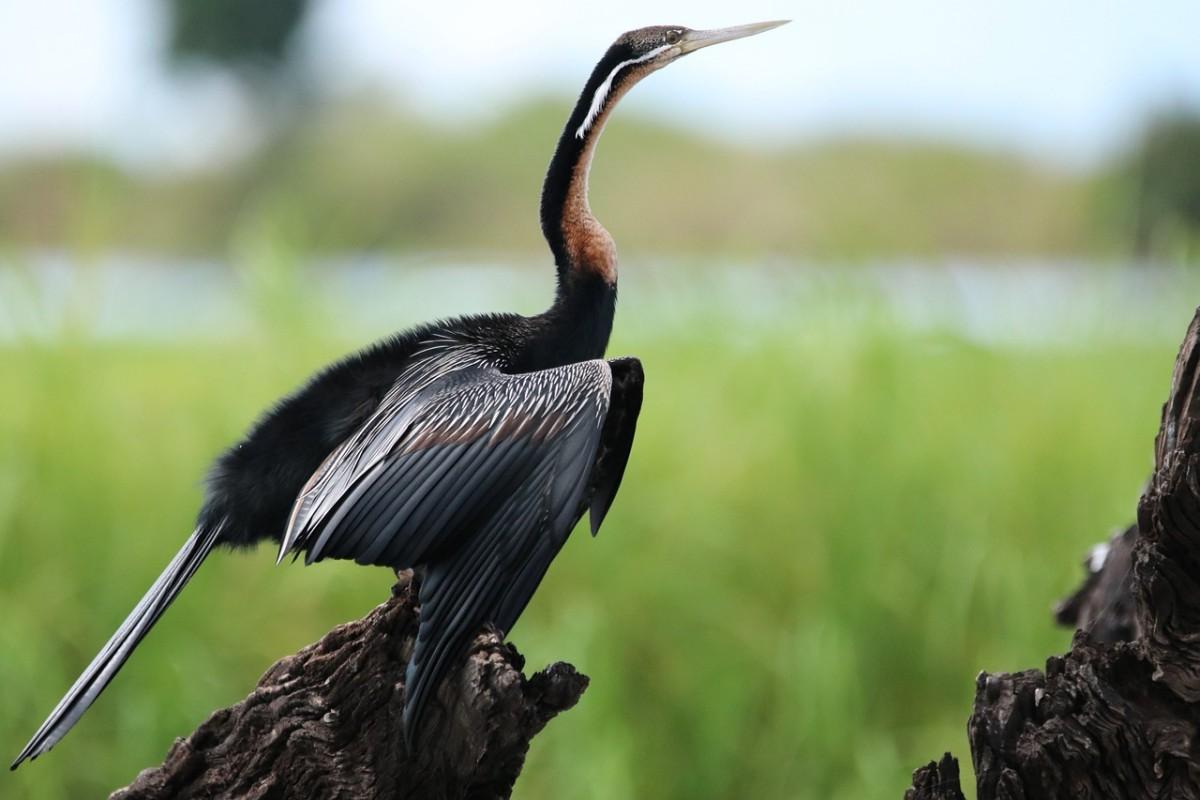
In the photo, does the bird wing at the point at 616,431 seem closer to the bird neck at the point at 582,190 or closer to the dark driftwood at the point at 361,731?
the bird neck at the point at 582,190

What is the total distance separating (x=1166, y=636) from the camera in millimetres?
1502

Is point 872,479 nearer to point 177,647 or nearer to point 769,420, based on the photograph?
point 769,420

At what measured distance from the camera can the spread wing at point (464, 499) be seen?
1.42m

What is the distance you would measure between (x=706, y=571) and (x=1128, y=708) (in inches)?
56.9

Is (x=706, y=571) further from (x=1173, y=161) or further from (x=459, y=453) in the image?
(x=1173, y=161)

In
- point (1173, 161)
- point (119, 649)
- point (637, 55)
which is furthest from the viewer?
point (1173, 161)

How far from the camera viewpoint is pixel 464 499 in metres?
1.45

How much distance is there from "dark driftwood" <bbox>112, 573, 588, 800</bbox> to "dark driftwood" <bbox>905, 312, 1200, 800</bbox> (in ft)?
1.63

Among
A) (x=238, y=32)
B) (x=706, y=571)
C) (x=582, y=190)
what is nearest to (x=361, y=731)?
(x=582, y=190)

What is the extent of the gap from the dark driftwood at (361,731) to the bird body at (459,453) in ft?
0.20

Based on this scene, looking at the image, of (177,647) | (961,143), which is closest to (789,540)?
(177,647)

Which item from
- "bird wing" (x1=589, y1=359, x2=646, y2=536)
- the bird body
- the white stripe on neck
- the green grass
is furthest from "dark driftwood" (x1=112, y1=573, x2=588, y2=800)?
the green grass

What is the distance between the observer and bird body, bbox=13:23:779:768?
1426 millimetres

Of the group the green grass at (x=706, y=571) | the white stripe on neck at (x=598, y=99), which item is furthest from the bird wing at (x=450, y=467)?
the green grass at (x=706, y=571)
